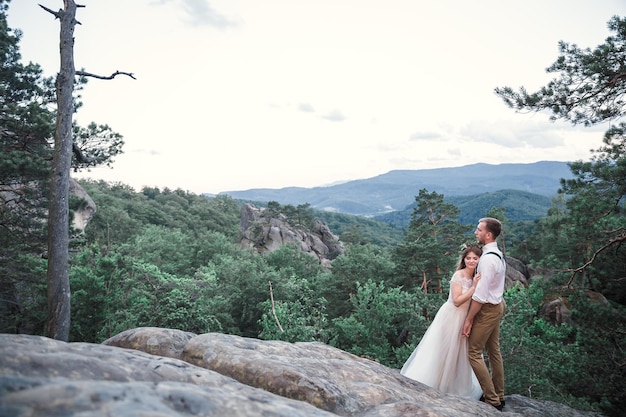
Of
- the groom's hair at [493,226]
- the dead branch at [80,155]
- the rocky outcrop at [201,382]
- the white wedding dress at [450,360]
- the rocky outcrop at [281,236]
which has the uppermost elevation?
the dead branch at [80,155]

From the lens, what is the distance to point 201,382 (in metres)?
2.34

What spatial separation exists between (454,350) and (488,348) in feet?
1.46

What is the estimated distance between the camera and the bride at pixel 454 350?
4949 millimetres

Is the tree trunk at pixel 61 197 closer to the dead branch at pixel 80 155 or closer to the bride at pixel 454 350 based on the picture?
the dead branch at pixel 80 155

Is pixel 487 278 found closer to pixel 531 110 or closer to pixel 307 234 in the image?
pixel 531 110

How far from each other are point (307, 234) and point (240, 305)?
1304 inches

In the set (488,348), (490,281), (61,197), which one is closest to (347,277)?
(61,197)

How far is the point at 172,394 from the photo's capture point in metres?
1.81

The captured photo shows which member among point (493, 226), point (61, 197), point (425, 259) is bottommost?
point (425, 259)

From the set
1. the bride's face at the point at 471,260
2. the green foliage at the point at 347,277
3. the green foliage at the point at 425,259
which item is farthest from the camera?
the green foliage at the point at 347,277

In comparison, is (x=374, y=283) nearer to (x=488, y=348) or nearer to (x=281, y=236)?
(x=488, y=348)

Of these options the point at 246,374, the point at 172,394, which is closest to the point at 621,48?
the point at 246,374

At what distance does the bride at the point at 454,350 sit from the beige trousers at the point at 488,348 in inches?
8.4

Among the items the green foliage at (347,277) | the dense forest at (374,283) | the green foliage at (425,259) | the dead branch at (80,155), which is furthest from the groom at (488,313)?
the green foliage at (347,277)
